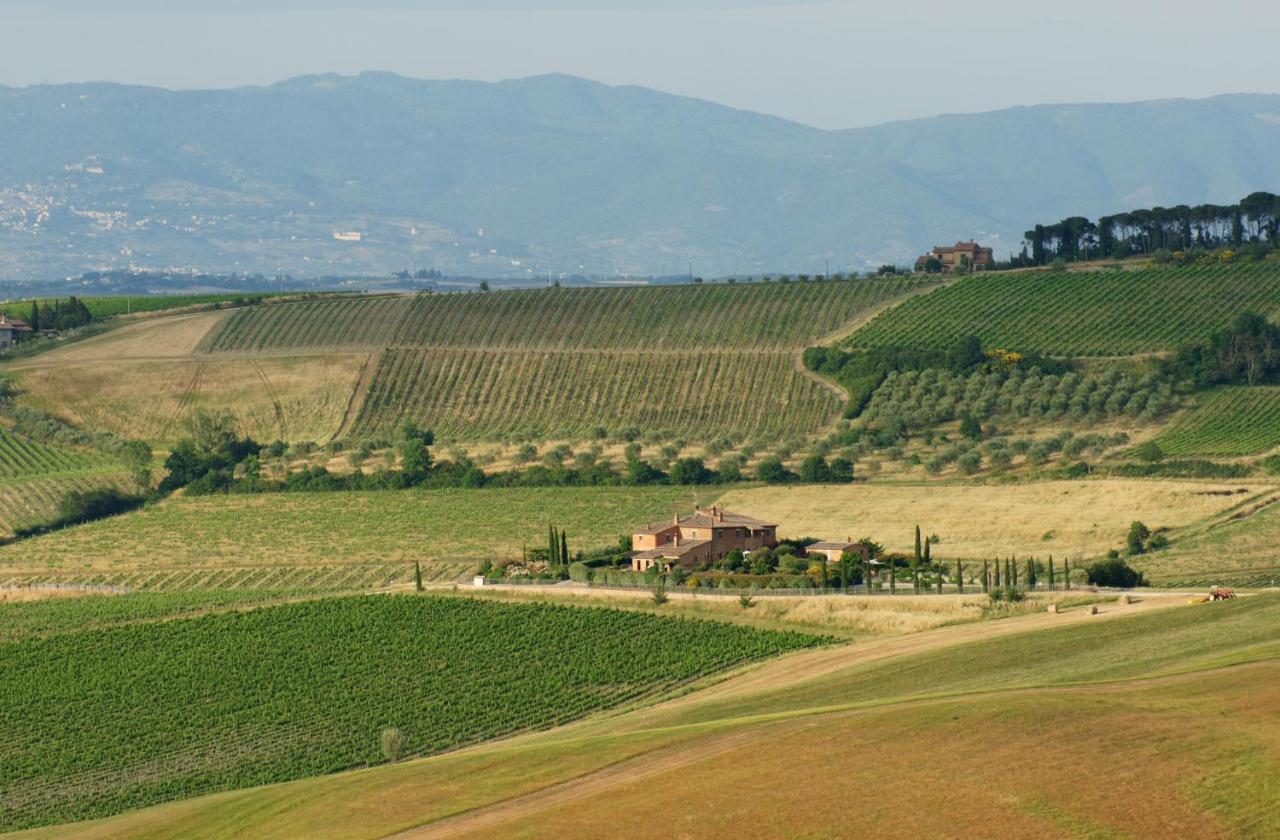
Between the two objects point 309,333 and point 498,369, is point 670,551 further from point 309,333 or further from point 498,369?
point 309,333

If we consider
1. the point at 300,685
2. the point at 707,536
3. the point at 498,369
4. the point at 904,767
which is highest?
the point at 498,369

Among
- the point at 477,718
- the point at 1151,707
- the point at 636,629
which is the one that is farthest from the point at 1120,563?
the point at 1151,707

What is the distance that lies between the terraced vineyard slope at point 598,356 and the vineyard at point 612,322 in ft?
0.58

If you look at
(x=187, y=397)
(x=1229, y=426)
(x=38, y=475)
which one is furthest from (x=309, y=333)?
(x=1229, y=426)

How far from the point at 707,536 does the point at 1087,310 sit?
245 ft

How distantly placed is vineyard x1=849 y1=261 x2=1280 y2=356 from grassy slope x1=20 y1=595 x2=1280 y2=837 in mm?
98704

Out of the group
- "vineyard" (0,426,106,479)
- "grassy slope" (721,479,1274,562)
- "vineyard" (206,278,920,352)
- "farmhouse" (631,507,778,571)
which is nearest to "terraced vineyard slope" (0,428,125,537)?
"vineyard" (0,426,106,479)

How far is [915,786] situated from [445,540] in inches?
3015

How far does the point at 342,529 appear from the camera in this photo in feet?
438

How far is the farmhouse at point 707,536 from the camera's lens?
109375 mm

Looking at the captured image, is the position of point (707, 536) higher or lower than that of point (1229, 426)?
lower

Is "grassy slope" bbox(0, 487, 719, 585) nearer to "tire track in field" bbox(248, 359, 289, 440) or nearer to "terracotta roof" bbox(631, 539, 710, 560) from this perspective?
"terracotta roof" bbox(631, 539, 710, 560)

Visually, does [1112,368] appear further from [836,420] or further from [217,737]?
[217,737]

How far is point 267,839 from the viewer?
2283 inches
